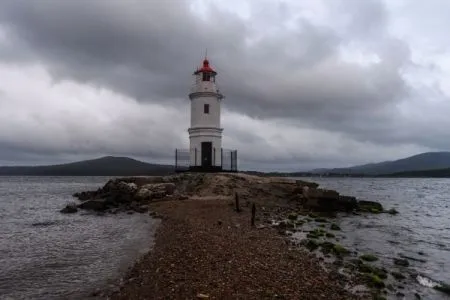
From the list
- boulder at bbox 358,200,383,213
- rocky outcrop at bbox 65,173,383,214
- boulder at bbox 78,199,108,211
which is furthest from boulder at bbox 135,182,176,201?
boulder at bbox 358,200,383,213

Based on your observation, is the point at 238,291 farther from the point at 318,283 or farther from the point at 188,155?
the point at 188,155

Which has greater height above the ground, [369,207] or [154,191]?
[154,191]

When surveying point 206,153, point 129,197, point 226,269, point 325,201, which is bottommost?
point 226,269

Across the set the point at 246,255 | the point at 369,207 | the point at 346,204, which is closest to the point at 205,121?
the point at 346,204

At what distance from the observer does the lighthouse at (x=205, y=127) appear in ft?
129

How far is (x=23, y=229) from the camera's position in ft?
77.2

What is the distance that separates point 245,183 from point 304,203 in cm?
506

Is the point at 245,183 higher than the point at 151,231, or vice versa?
the point at 245,183

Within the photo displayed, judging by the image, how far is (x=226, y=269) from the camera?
12016mm

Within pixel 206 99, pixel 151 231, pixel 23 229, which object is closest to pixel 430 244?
pixel 151 231

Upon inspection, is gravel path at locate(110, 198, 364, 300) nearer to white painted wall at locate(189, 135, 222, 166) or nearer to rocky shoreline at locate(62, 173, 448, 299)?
rocky shoreline at locate(62, 173, 448, 299)

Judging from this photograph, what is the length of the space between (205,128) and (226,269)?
27834 mm

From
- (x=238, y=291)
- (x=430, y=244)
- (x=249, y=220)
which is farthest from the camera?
(x=249, y=220)

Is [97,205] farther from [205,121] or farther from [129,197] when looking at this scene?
[205,121]
